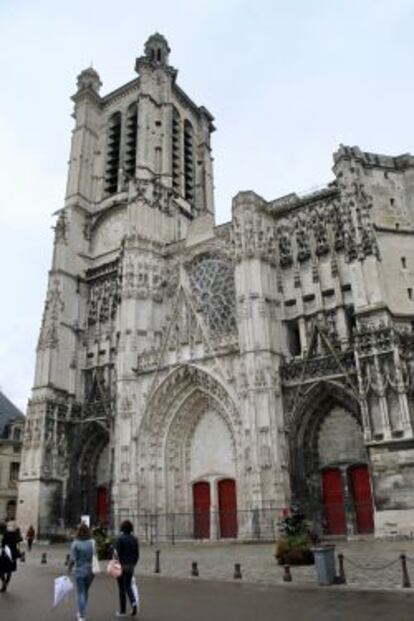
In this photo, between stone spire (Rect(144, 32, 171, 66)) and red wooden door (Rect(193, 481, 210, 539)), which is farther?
stone spire (Rect(144, 32, 171, 66))

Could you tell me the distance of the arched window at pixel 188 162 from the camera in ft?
130

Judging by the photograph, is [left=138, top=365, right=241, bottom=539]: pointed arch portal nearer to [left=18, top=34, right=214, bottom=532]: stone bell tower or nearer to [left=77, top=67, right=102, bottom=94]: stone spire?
[left=18, top=34, right=214, bottom=532]: stone bell tower

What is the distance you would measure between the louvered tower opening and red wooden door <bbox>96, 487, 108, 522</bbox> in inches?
801

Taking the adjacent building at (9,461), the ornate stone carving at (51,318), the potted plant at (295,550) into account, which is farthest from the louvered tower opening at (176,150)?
the potted plant at (295,550)

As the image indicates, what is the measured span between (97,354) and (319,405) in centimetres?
1488

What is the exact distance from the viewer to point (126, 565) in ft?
24.0

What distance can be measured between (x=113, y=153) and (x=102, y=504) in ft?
83.0

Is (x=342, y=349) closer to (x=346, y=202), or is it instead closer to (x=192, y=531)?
(x=346, y=202)

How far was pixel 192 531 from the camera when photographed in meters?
24.8

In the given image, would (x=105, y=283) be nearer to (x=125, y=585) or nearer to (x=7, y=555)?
(x=7, y=555)

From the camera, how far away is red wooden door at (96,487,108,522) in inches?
1128

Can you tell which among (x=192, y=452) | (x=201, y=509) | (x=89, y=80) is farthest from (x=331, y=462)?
(x=89, y=80)

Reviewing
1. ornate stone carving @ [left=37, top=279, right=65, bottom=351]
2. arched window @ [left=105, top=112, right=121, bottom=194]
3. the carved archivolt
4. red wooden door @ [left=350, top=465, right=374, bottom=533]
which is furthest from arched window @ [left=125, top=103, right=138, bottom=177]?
red wooden door @ [left=350, top=465, right=374, bottom=533]

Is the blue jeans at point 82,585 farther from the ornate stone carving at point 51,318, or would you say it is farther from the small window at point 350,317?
the ornate stone carving at point 51,318
